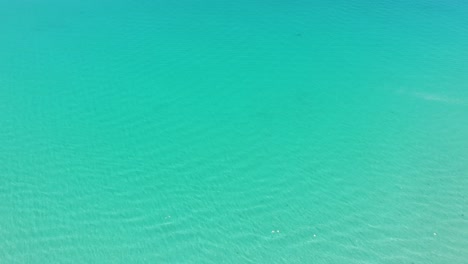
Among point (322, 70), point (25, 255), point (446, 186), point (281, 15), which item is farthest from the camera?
point (281, 15)

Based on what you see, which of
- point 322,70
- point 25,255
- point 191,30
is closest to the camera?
point 25,255

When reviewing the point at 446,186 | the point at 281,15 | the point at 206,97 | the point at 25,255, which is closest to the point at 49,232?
the point at 25,255

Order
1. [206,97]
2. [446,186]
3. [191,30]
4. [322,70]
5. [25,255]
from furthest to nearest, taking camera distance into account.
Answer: [191,30] → [322,70] → [206,97] → [446,186] → [25,255]

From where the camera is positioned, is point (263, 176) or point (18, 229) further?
point (263, 176)

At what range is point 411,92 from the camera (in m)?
3.53

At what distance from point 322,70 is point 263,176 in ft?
4.95

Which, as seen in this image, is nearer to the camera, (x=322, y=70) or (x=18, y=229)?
(x=18, y=229)

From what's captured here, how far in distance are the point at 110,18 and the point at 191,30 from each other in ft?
2.93

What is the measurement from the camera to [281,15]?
4.67m

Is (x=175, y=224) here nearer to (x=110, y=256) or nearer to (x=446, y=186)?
(x=110, y=256)

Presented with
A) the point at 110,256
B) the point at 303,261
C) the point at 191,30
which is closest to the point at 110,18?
the point at 191,30

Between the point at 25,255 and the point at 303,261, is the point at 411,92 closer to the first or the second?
the point at 303,261

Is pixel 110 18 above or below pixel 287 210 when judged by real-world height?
above

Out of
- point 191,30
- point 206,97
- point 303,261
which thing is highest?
point 191,30
